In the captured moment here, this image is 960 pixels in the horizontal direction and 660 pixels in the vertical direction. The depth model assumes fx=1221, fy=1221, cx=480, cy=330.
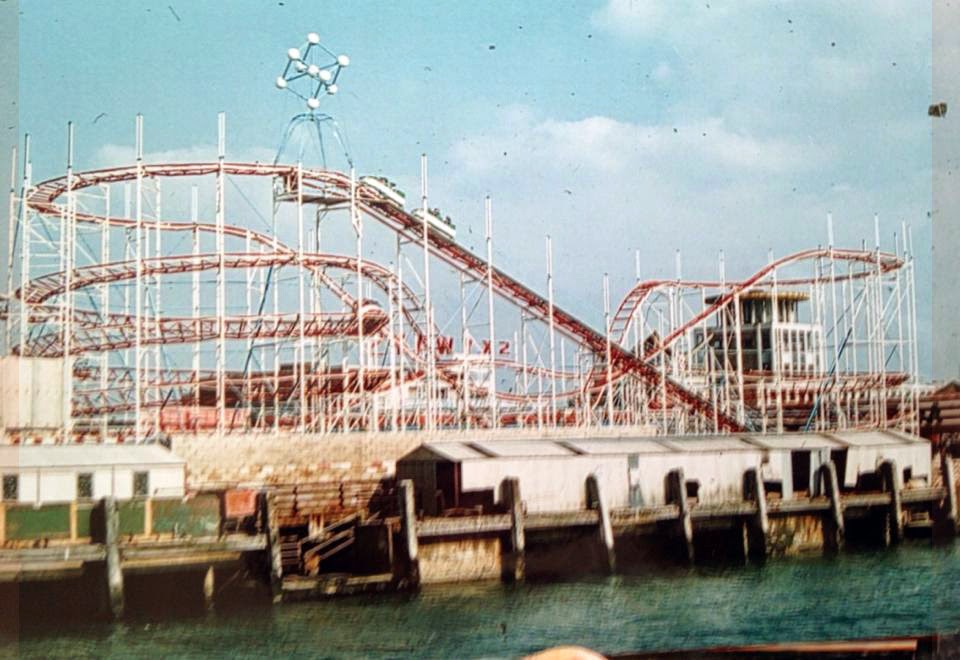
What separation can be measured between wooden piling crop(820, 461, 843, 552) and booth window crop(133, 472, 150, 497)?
12.2 metres

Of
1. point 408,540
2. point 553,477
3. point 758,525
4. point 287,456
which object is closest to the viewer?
point 408,540

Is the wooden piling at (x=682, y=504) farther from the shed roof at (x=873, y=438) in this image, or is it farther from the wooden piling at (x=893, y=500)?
the shed roof at (x=873, y=438)

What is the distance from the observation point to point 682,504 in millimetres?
20438

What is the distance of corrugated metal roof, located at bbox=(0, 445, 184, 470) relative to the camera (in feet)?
53.1

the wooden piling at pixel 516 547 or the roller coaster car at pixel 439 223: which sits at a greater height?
the roller coaster car at pixel 439 223

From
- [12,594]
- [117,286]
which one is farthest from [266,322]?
[12,594]

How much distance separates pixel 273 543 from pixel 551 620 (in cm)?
397

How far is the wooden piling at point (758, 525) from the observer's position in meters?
21.2

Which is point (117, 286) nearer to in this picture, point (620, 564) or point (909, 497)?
point (620, 564)

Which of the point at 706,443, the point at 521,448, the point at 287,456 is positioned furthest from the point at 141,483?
the point at 706,443

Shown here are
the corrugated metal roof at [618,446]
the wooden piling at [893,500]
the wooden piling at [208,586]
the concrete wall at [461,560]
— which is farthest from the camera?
the wooden piling at [893,500]

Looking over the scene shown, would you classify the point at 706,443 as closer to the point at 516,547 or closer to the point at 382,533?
the point at 516,547

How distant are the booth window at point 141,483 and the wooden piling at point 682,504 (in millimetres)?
8709

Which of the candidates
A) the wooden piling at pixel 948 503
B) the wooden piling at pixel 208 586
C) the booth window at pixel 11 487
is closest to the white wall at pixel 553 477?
the wooden piling at pixel 208 586
